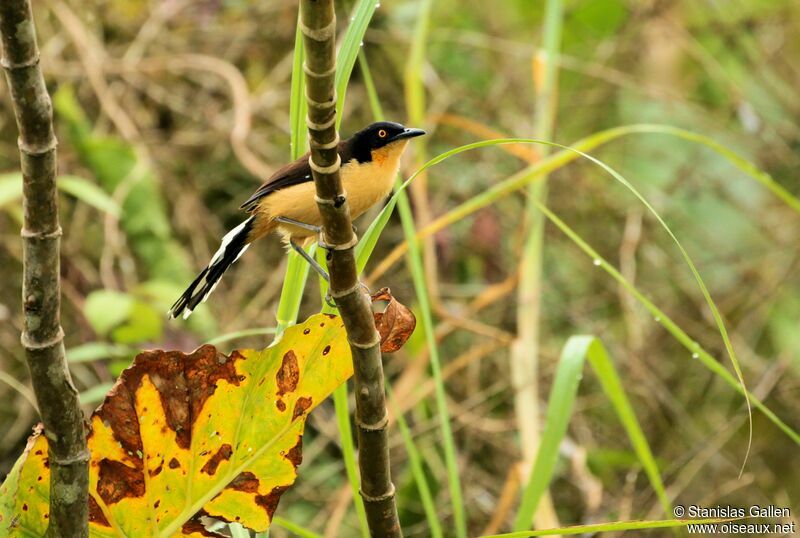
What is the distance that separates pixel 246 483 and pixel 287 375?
0.23m

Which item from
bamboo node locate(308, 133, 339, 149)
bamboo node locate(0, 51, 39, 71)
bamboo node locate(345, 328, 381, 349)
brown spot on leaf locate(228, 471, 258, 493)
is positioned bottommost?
brown spot on leaf locate(228, 471, 258, 493)

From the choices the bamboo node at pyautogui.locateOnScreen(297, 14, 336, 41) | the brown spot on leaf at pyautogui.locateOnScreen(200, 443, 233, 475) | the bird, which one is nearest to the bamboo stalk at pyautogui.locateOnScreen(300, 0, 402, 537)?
the bamboo node at pyautogui.locateOnScreen(297, 14, 336, 41)

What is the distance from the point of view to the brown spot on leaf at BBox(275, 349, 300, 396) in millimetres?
1843

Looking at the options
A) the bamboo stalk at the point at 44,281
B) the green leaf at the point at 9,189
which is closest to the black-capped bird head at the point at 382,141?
the bamboo stalk at the point at 44,281

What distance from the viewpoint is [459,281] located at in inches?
223

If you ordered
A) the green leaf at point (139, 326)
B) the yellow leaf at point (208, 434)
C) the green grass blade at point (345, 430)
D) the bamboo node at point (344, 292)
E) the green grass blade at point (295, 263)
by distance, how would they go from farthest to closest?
1. the green leaf at point (139, 326)
2. the green grass blade at point (345, 430)
3. the green grass blade at point (295, 263)
4. the yellow leaf at point (208, 434)
5. the bamboo node at point (344, 292)

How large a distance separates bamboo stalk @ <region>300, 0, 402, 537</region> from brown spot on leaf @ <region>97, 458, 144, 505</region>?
1.43 ft

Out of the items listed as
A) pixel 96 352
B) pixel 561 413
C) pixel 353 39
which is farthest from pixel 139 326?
pixel 353 39

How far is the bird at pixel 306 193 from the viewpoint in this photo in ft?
8.85

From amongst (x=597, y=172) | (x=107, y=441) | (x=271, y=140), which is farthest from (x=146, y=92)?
(x=107, y=441)

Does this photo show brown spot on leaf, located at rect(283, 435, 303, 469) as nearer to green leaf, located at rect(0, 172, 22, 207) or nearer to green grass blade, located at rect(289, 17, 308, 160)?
green grass blade, located at rect(289, 17, 308, 160)

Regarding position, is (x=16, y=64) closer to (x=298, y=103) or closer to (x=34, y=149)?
(x=34, y=149)

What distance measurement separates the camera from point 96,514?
5.86ft

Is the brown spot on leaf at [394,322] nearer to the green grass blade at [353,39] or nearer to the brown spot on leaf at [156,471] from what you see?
the green grass blade at [353,39]
